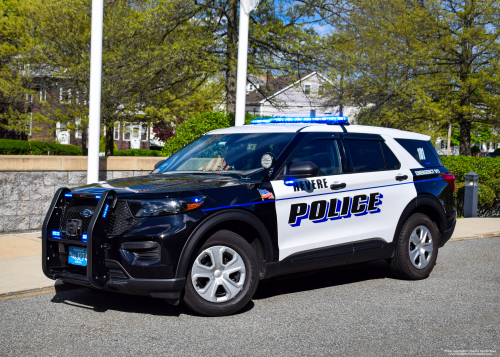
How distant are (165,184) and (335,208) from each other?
6.31 ft

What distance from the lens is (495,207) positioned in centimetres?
1612

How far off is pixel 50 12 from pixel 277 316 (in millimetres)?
18442

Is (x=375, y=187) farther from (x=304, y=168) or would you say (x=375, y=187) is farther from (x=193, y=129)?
(x=193, y=129)

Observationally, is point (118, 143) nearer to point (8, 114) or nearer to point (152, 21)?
point (8, 114)

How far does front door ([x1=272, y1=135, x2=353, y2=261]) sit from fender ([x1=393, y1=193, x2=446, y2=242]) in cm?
93

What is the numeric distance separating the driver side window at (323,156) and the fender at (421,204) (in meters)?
1.20

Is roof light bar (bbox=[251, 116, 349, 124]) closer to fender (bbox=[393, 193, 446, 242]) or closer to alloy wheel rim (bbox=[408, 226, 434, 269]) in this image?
fender (bbox=[393, 193, 446, 242])

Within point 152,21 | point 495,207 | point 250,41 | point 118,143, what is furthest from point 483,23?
point 118,143

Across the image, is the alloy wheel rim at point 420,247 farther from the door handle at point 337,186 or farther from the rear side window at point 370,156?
the door handle at point 337,186

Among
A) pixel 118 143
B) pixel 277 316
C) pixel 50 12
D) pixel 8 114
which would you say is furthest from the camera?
pixel 118 143

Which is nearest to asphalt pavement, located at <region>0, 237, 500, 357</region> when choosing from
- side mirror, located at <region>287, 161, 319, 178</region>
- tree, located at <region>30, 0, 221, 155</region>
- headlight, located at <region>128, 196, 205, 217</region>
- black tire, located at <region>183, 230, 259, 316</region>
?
black tire, located at <region>183, 230, 259, 316</region>

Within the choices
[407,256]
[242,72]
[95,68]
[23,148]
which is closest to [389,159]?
[407,256]

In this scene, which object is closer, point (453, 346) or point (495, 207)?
point (453, 346)

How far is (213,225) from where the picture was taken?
5.19 metres
